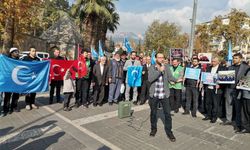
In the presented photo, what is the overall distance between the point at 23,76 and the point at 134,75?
13.3 ft

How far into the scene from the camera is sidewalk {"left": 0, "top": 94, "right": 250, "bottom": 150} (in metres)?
5.12

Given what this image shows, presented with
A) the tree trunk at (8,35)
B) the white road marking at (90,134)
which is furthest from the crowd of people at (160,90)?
the tree trunk at (8,35)

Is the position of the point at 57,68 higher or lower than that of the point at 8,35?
lower

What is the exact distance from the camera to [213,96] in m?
7.23

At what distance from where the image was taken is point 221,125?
22.9ft

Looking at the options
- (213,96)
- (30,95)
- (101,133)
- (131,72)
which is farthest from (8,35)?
(213,96)

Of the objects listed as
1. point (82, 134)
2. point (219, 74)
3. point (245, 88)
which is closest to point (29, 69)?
point (82, 134)

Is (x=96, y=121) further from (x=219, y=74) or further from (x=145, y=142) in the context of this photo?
(x=219, y=74)

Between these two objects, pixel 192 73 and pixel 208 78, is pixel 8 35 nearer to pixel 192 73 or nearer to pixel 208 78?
pixel 192 73

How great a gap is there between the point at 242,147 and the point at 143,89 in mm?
4761

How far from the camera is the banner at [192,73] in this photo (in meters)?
7.67

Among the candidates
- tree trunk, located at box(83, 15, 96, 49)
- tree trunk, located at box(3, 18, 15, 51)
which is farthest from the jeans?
tree trunk, located at box(83, 15, 96, 49)

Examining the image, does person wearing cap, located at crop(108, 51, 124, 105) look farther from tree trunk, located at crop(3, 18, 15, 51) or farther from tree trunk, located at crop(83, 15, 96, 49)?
tree trunk, located at crop(83, 15, 96, 49)

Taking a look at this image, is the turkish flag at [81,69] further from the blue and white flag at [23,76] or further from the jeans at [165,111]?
the jeans at [165,111]
